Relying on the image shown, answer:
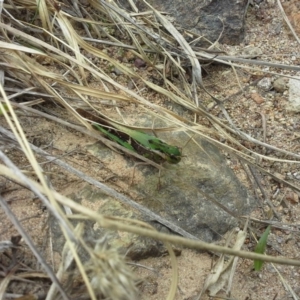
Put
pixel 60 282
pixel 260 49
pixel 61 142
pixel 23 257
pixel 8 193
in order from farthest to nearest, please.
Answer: pixel 260 49, pixel 61 142, pixel 8 193, pixel 23 257, pixel 60 282

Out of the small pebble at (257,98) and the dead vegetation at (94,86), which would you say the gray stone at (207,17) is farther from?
the small pebble at (257,98)

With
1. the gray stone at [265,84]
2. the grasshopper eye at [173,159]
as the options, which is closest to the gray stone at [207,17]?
the gray stone at [265,84]

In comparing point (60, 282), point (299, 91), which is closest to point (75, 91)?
point (60, 282)

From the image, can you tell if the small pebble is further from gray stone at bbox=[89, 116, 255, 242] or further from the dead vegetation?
gray stone at bbox=[89, 116, 255, 242]

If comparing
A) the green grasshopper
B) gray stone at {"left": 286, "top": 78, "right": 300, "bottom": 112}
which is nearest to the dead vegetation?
the green grasshopper

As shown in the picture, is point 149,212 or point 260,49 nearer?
point 149,212

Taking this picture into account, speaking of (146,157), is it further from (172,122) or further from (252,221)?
(252,221)
